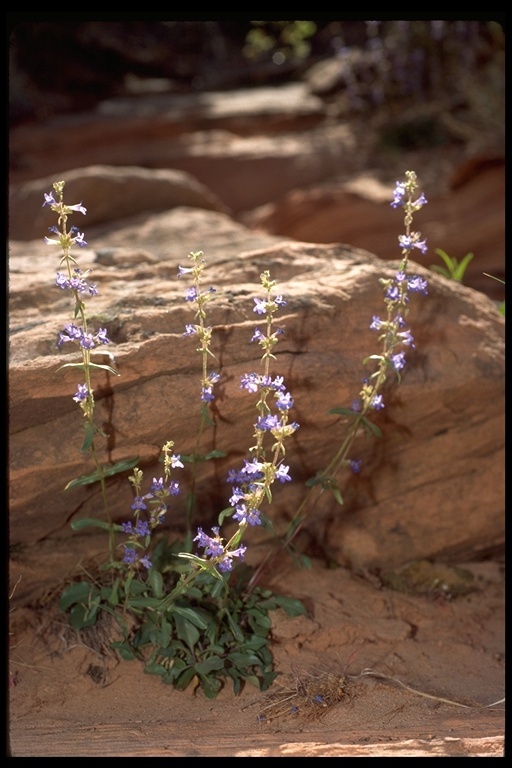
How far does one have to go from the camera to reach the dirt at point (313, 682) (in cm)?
259

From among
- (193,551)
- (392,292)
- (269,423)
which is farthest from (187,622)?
(392,292)

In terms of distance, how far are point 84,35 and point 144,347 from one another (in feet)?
31.4

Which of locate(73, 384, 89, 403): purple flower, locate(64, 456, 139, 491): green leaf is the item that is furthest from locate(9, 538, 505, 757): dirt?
locate(73, 384, 89, 403): purple flower

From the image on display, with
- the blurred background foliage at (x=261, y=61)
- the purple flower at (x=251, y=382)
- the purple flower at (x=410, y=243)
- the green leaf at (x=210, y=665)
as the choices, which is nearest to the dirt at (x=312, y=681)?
the green leaf at (x=210, y=665)

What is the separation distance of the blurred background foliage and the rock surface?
5.86 metres

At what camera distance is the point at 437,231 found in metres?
7.74

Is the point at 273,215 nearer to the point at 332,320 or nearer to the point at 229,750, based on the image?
the point at 332,320

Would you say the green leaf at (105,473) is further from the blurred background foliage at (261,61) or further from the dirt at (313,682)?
the blurred background foliage at (261,61)

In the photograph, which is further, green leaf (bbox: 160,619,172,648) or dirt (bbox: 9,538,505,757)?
green leaf (bbox: 160,619,172,648)

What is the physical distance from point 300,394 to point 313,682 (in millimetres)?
1117

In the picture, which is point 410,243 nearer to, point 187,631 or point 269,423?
point 269,423

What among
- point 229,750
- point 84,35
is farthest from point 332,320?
point 84,35

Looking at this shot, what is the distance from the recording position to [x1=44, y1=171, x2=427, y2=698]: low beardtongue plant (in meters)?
2.83

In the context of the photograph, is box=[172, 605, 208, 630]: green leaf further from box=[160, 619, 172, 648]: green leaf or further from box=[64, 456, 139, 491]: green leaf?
box=[64, 456, 139, 491]: green leaf
